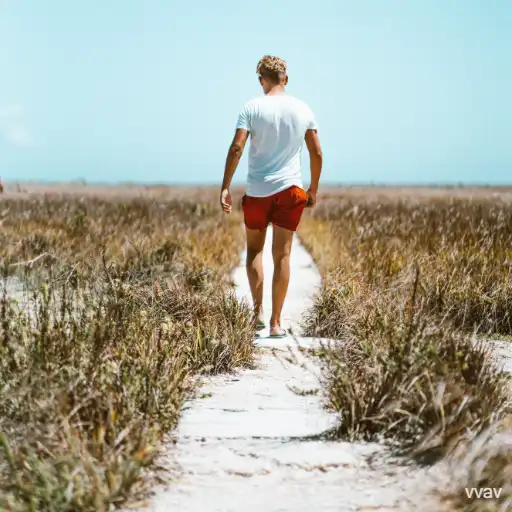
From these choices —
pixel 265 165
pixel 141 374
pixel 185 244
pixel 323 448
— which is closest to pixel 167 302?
pixel 265 165

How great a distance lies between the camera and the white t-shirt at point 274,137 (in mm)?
6090

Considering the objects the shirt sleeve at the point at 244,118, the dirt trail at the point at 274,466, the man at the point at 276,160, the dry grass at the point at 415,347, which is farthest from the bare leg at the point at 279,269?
the dirt trail at the point at 274,466

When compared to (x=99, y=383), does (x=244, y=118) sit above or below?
above

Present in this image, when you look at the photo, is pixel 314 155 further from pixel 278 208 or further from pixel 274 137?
pixel 278 208

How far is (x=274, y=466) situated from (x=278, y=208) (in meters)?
3.05

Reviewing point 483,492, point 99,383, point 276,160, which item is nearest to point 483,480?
point 483,492

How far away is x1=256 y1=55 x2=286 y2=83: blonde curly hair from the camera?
6.13m

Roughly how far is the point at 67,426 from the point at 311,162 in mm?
3710

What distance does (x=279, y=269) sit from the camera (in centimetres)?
636

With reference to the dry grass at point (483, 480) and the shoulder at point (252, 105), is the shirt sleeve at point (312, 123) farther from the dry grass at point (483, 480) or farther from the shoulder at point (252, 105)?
the dry grass at point (483, 480)

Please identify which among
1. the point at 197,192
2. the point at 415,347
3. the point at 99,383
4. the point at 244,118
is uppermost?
the point at 244,118

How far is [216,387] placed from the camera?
188 inches

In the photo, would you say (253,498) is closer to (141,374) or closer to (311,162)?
(141,374)

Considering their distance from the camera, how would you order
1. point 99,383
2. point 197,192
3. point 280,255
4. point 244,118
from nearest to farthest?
point 99,383 → point 244,118 → point 280,255 → point 197,192
